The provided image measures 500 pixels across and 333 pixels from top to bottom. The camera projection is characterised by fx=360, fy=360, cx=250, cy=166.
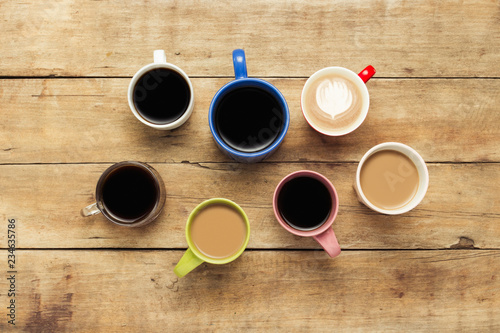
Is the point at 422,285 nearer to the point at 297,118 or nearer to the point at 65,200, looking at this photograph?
the point at 297,118

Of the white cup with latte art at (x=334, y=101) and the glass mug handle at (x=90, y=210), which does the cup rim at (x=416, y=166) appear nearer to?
the white cup with latte art at (x=334, y=101)

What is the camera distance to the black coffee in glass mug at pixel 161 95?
0.93 m

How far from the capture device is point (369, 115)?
100cm

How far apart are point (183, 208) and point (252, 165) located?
0.73 feet

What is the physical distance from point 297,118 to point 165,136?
0.37m

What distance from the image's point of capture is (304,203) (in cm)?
93

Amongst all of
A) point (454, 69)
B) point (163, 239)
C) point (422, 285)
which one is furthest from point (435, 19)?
point (163, 239)

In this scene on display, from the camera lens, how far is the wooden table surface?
0.98m

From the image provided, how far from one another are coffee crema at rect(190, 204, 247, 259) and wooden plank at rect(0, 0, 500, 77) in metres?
0.38

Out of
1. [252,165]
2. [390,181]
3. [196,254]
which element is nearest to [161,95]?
[252,165]

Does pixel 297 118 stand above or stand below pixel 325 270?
above

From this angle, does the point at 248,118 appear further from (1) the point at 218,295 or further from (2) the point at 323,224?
(1) the point at 218,295

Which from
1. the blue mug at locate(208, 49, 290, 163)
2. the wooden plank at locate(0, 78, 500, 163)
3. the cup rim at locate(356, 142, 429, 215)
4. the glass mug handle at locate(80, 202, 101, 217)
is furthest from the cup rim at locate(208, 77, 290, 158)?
the glass mug handle at locate(80, 202, 101, 217)

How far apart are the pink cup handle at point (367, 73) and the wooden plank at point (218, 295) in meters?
0.47
